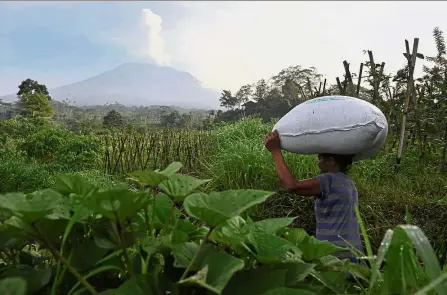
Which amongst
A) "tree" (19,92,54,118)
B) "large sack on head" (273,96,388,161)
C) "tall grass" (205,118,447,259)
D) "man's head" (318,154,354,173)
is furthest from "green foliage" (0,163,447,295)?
"tree" (19,92,54,118)

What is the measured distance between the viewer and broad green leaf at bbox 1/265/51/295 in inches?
18.5

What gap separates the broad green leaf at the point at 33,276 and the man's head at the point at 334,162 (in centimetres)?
170

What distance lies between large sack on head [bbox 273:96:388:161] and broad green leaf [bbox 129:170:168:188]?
151 cm

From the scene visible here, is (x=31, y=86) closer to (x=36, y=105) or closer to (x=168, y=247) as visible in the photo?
(x=36, y=105)

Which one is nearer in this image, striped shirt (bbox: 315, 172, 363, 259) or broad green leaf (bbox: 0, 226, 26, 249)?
broad green leaf (bbox: 0, 226, 26, 249)

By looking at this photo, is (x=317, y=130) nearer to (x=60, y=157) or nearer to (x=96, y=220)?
(x=96, y=220)

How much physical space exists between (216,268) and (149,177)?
0.14m

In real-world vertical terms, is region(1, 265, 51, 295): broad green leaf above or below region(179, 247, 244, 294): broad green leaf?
below

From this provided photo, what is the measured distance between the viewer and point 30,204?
0.45 m

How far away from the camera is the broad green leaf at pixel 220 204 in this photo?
45cm

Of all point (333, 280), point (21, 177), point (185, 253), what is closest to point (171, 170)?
point (185, 253)

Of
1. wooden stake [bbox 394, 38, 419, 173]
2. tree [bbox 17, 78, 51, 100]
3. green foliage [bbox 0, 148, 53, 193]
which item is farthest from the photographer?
tree [bbox 17, 78, 51, 100]

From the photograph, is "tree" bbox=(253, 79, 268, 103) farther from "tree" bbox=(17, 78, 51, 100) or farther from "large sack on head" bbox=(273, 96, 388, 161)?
"large sack on head" bbox=(273, 96, 388, 161)

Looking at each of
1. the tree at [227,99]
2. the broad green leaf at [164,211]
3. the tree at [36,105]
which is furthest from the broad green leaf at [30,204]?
the tree at [227,99]
